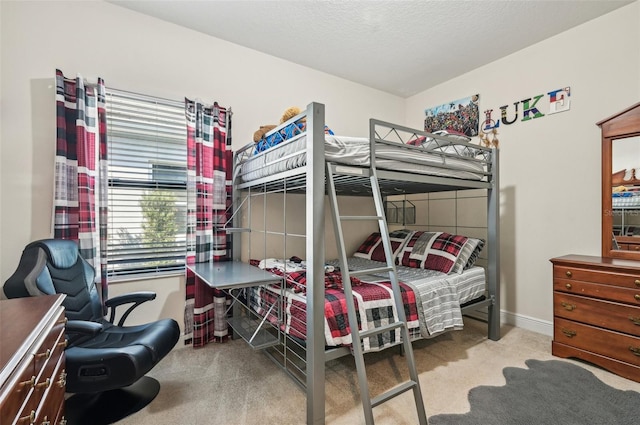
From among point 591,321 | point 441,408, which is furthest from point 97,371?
point 591,321

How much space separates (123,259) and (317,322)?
1.84 metres

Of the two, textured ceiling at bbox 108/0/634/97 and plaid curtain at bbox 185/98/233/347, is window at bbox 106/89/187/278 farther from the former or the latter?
textured ceiling at bbox 108/0/634/97

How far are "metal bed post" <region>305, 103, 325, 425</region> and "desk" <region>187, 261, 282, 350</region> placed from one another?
0.44 metres

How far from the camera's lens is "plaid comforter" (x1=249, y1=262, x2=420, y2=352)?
67.6 inches

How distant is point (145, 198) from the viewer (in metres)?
2.48

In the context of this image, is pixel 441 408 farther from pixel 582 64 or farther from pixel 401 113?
pixel 401 113

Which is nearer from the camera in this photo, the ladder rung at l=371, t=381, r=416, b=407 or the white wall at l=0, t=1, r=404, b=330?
the ladder rung at l=371, t=381, r=416, b=407

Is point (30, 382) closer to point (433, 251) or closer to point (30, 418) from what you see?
point (30, 418)

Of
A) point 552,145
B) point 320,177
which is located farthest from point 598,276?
point 320,177

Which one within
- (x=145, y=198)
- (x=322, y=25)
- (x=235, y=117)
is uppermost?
(x=322, y=25)

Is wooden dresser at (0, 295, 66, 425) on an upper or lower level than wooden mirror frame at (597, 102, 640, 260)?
lower

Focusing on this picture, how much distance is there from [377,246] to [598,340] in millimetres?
1958

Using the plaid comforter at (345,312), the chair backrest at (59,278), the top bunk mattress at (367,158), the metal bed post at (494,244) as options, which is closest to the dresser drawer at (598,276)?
the metal bed post at (494,244)

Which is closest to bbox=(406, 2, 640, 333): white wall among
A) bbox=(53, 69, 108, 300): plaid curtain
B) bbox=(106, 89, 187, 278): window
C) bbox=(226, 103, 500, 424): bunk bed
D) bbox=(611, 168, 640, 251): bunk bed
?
bbox=(611, 168, 640, 251): bunk bed
